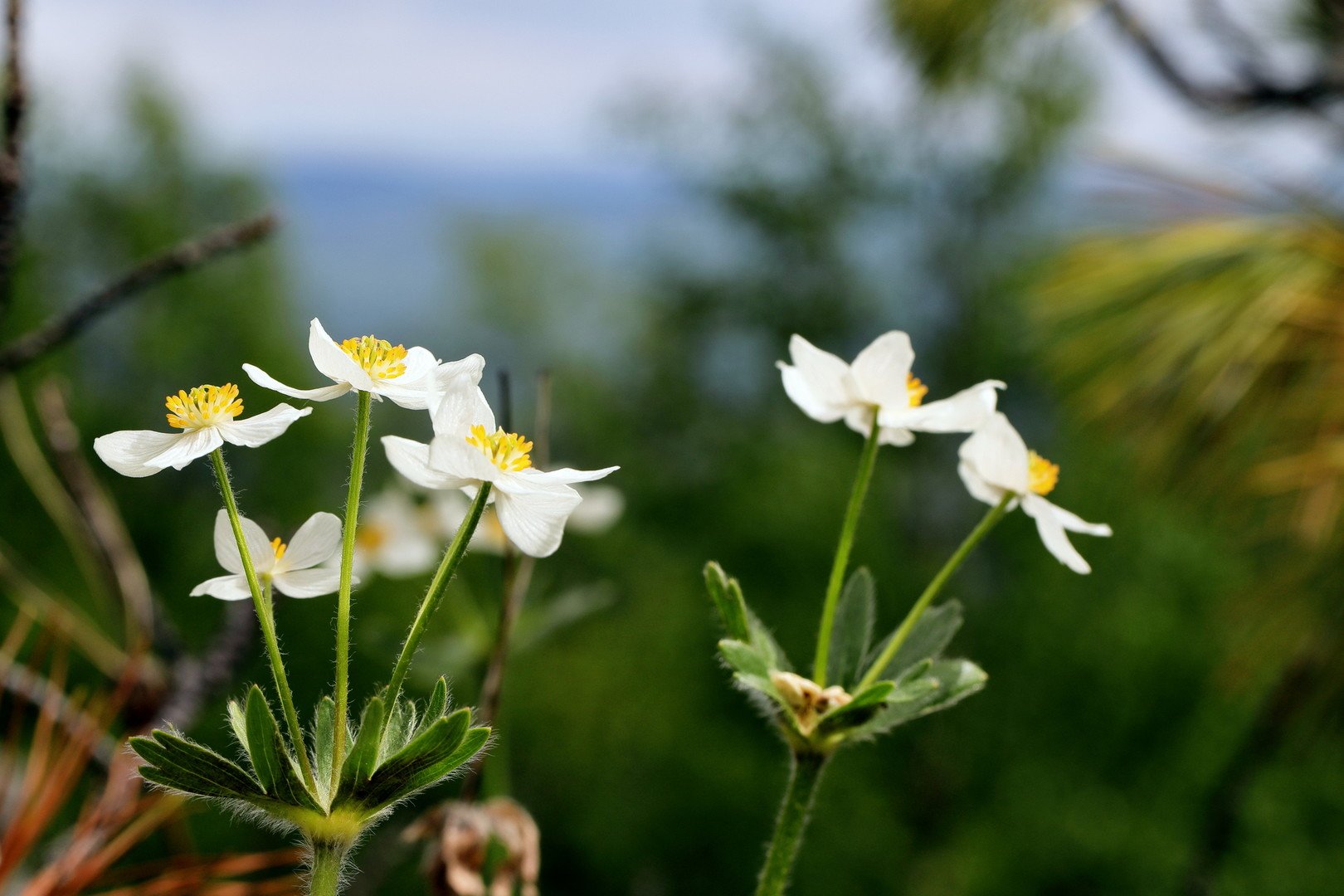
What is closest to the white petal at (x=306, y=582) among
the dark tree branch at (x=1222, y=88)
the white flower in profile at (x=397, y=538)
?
the white flower in profile at (x=397, y=538)

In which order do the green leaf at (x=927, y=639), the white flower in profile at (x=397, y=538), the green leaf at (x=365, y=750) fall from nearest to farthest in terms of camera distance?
1. the green leaf at (x=365, y=750)
2. the green leaf at (x=927, y=639)
3. the white flower in profile at (x=397, y=538)

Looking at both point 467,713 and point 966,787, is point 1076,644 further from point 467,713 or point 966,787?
point 467,713

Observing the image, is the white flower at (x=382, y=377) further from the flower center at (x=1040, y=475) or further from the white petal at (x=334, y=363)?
the flower center at (x=1040, y=475)

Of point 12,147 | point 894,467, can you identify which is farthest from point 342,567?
point 894,467

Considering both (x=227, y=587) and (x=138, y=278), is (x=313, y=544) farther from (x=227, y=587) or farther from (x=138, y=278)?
(x=138, y=278)

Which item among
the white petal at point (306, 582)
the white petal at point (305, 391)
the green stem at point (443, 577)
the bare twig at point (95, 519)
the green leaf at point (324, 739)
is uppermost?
the white petal at point (305, 391)

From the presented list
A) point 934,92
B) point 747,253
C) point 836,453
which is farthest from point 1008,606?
point 934,92
